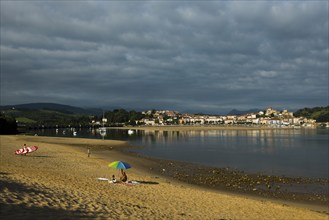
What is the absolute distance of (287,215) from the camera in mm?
15391

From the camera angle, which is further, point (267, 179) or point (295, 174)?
point (295, 174)

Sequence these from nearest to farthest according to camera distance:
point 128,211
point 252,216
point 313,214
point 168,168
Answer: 1. point 128,211
2. point 252,216
3. point 313,214
4. point 168,168

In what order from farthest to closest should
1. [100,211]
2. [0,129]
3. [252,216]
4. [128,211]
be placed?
[0,129] → [252,216] → [128,211] → [100,211]

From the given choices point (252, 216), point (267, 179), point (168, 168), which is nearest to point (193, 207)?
point (252, 216)

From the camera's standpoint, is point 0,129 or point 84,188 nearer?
point 84,188

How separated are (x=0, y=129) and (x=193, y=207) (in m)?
79.6

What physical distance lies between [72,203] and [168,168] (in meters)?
20.8

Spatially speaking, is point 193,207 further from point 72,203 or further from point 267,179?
point 267,179

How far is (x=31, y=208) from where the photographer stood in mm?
10344

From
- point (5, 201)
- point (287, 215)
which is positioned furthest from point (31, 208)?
point (287, 215)

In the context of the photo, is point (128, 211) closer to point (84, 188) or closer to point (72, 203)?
point (72, 203)

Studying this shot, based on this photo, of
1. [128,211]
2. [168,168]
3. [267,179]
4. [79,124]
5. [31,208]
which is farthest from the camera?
[79,124]

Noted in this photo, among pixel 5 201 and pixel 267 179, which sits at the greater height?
pixel 5 201

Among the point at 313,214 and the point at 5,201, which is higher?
the point at 5,201
